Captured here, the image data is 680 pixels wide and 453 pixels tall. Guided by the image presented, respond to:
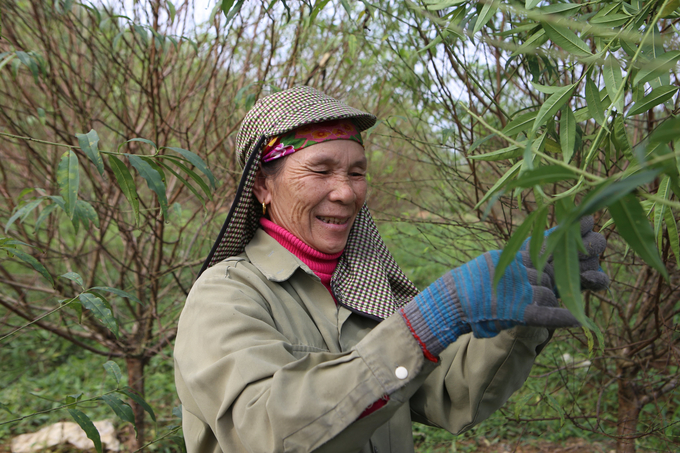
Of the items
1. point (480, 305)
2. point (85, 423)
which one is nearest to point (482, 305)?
point (480, 305)

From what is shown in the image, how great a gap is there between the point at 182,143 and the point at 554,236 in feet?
11.1

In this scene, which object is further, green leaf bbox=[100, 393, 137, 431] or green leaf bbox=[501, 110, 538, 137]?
green leaf bbox=[100, 393, 137, 431]

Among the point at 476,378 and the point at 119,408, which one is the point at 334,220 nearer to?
the point at 476,378

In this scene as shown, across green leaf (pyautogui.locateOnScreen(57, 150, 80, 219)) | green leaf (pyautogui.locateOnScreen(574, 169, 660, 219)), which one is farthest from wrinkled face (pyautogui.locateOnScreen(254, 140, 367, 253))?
green leaf (pyautogui.locateOnScreen(574, 169, 660, 219))

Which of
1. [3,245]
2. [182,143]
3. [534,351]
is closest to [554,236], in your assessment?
[534,351]

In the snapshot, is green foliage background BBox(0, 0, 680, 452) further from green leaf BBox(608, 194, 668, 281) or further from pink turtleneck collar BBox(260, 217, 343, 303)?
pink turtleneck collar BBox(260, 217, 343, 303)

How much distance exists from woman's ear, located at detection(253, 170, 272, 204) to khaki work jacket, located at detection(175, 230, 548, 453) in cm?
13

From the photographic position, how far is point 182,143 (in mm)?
3734

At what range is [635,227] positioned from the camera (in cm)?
73

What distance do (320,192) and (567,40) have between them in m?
0.85

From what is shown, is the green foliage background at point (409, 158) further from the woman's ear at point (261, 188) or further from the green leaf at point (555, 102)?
the woman's ear at point (261, 188)

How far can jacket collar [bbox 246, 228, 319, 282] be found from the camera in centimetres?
167

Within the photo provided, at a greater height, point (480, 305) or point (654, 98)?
point (654, 98)

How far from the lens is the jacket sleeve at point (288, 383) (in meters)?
1.10
